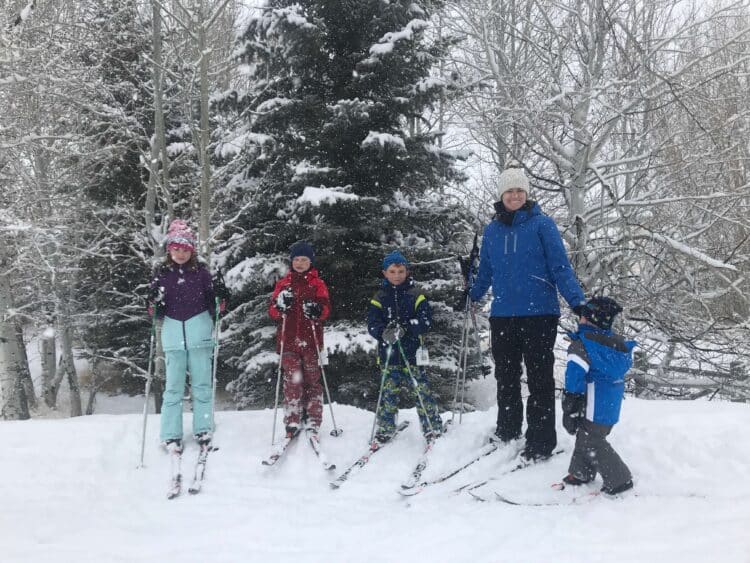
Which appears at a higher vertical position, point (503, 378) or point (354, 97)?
point (354, 97)

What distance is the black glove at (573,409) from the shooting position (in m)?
3.38

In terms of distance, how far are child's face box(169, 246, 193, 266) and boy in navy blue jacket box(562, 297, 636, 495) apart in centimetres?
348

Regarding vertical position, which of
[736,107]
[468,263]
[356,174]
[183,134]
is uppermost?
[183,134]

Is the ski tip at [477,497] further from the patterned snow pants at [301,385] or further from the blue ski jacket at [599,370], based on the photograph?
the patterned snow pants at [301,385]

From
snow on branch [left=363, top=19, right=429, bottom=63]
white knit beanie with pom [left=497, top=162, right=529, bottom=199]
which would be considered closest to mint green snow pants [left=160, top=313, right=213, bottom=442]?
white knit beanie with pom [left=497, top=162, right=529, bottom=199]

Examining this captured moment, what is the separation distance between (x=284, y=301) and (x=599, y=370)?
2.80m

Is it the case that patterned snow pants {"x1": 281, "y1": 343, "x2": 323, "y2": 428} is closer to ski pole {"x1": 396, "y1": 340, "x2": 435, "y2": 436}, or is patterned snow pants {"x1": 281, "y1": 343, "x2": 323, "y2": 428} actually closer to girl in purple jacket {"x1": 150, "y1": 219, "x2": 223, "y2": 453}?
girl in purple jacket {"x1": 150, "y1": 219, "x2": 223, "y2": 453}

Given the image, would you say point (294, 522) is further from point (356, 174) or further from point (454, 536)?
point (356, 174)

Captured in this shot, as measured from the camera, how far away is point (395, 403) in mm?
4793

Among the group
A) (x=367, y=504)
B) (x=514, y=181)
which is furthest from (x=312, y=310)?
(x=514, y=181)

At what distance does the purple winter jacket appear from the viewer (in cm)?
470

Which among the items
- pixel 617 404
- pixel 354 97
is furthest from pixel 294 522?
pixel 354 97

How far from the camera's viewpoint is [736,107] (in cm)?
831

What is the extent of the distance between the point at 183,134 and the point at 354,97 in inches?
255
